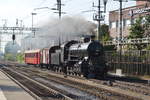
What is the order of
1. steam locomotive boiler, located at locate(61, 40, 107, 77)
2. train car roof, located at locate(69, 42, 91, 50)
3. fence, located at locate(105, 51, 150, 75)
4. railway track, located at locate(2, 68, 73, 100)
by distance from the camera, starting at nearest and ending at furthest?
railway track, located at locate(2, 68, 73, 100)
steam locomotive boiler, located at locate(61, 40, 107, 77)
train car roof, located at locate(69, 42, 91, 50)
fence, located at locate(105, 51, 150, 75)

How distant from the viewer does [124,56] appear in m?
37.3

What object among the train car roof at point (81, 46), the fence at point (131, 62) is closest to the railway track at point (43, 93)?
the train car roof at point (81, 46)

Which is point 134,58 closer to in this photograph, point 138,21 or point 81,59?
point 81,59

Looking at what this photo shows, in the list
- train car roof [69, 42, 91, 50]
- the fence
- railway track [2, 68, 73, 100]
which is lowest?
railway track [2, 68, 73, 100]

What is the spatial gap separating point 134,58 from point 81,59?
23.0 ft

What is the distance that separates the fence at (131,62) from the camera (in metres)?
33.2

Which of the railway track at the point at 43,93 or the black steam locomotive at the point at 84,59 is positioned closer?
the railway track at the point at 43,93

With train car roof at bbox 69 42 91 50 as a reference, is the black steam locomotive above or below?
below

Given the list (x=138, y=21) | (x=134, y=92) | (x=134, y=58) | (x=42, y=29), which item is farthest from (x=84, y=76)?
(x=42, y=29)

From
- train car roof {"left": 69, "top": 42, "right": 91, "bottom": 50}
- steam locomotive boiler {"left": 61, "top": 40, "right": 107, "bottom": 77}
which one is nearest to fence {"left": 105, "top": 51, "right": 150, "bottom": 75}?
steam locomotive boiler {"left": 61, "top": 40, "right": 107, "bottom": 77}

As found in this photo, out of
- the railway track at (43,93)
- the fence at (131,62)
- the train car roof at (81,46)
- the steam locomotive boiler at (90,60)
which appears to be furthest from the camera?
the fence at (131,62)

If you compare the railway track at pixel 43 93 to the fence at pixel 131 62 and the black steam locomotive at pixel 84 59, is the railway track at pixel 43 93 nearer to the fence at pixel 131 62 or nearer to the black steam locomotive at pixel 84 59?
the black steam locomotive at pixel 84 59

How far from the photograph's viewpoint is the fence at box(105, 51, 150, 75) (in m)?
33.2

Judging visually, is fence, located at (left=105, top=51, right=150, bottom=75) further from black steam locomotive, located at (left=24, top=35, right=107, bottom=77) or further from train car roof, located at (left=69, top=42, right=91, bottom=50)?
train car roof, located at (left=69, top=42, right=91, bottom=50)
